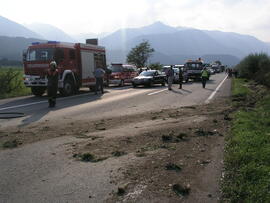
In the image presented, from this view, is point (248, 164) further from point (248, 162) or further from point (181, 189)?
point (181, 189)

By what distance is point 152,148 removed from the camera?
6219 millimetres

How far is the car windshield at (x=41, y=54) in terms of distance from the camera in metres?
17.3

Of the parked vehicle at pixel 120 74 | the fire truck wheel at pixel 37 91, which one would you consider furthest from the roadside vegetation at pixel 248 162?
the parked vehicle at pixel 120 74

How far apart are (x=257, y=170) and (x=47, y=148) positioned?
384cm

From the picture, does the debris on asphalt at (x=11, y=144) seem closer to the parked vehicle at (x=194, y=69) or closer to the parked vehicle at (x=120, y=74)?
the parked vehicle at (x=120, y=74)

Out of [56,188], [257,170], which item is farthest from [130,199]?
[257,170]

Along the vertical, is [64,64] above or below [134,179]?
above

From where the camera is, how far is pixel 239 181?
4.36 metres

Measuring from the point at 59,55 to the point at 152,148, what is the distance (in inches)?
497

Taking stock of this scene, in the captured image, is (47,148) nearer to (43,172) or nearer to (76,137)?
(76,137)

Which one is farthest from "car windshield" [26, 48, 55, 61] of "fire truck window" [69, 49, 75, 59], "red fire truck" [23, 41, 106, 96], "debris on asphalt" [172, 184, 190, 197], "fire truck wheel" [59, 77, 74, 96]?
"debris on asphalt" [172, 184, 190, 197]

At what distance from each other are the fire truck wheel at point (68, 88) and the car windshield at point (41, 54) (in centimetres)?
169

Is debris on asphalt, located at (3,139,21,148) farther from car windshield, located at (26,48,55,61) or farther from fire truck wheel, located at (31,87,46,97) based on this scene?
fire truck wheel, located at (31,87,46,97)

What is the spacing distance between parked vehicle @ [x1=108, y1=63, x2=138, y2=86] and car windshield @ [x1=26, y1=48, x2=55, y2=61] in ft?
34.4
